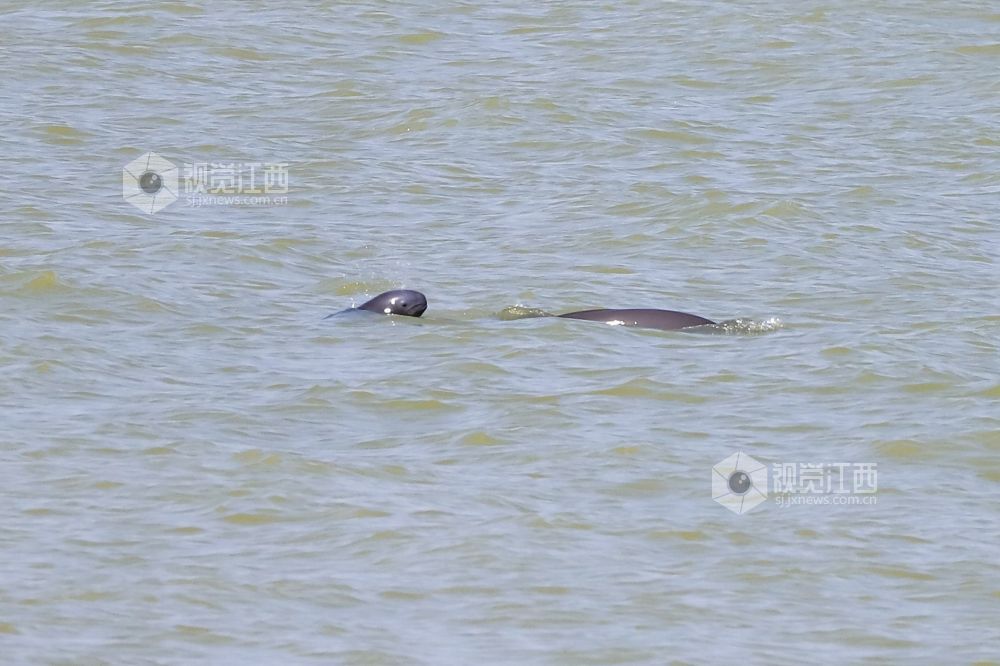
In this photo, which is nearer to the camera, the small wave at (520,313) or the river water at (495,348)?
the river water at (495,348)

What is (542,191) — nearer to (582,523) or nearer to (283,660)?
(582,523)

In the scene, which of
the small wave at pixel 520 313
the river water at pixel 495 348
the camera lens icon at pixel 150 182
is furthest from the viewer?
the camera lens icon at pixel 150 182

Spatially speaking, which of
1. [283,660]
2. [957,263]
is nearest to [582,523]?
[283,660]

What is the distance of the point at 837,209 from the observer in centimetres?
1474

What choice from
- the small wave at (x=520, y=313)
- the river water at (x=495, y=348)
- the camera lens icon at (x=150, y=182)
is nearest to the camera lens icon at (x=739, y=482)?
the river water at (x=495, y=348)

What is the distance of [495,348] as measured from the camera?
35.8ft

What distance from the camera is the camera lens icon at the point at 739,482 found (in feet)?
27.0

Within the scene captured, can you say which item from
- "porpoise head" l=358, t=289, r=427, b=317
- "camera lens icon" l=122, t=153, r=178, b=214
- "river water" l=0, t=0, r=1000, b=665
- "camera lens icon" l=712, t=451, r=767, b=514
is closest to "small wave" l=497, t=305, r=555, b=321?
"river water" l=0, t=0, r=1000, b=665

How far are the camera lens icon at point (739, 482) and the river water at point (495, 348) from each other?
9 centimetres

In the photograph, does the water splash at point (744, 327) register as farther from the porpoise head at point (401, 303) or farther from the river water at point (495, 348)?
the porpoise head at point (401, 303)

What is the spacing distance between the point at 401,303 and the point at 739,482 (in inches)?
140

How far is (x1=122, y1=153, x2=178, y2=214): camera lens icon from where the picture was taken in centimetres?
1463

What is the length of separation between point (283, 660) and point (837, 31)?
53.6ft

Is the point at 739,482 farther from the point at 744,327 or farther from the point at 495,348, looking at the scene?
the point at 744,327
